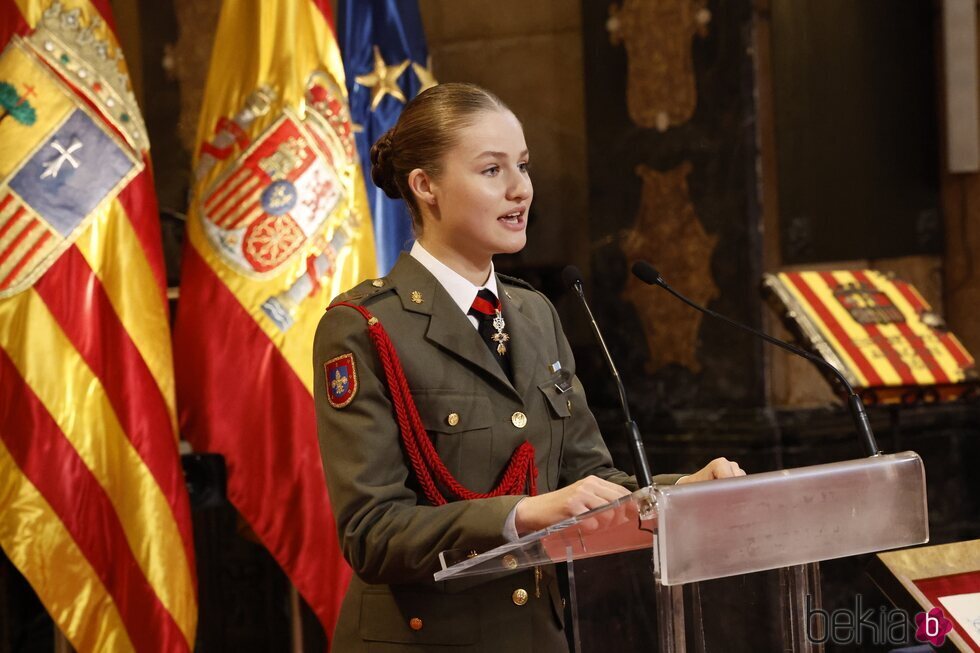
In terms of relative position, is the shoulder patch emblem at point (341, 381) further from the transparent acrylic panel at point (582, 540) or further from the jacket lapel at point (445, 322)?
the transparent acrylic panel at point (582, 540)

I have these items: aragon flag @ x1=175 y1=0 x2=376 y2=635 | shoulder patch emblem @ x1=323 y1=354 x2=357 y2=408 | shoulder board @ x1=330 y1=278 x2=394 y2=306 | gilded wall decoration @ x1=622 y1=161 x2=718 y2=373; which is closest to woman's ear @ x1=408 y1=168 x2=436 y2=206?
shoulder board @ x1=330 y1=278 x2=394 y2=306

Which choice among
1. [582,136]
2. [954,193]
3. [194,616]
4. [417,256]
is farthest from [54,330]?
[954,193]

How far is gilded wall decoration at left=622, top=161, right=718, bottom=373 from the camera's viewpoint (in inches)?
140

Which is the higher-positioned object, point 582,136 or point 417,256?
point 582,136

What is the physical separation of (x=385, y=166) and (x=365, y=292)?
0.70 feet

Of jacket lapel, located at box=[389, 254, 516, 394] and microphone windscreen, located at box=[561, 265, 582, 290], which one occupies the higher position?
microphone windscreen, located at box=[561, 265, 582, 290]

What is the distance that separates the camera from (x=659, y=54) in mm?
3594

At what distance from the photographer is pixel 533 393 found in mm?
1617

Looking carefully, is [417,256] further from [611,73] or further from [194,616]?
[611,73]

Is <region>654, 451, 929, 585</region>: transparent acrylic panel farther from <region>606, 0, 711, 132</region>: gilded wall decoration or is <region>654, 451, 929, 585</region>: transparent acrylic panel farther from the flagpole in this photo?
<region>606, 0, 711, 132</region>: gilded wall decoration

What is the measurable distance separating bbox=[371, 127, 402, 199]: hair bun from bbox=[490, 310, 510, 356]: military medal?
9.2 inches

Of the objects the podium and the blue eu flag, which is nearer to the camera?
the podium

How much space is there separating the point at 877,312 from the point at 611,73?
1116 mm

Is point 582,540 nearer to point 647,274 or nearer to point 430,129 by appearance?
point 647,274
